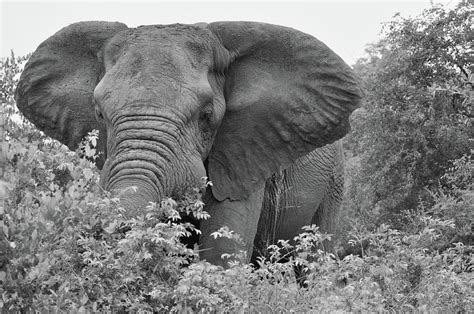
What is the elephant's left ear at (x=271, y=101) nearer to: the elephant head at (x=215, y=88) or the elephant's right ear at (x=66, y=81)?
the elephant head at (x=215, y=88)

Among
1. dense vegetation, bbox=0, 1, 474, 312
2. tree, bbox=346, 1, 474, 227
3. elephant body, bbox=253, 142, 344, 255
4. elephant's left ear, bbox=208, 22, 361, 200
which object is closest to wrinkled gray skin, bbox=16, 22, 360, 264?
elephant's left ear, bbox=208, 22, 361, 200

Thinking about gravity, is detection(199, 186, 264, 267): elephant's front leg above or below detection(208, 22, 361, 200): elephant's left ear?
below

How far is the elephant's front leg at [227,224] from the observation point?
23.6ft

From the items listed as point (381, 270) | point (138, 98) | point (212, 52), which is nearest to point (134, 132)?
point (138, 98)

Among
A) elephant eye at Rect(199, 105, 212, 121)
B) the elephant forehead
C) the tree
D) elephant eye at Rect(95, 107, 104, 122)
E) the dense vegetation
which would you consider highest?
the tree

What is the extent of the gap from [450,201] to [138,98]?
11.7 meters

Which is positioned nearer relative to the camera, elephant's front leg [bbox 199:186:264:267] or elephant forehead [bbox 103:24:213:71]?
elephant forehead [bbox 103:24:213:71]

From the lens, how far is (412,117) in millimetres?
22656

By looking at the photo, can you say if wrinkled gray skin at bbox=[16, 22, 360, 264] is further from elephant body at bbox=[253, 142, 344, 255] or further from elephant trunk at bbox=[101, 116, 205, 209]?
elephant body at bbox=[253, 142, 344, 255]

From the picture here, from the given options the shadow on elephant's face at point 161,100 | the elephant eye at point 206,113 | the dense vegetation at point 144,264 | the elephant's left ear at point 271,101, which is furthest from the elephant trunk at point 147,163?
the elephant's left ear at point 271,101

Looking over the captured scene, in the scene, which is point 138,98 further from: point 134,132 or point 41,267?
point 41,267

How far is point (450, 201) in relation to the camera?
56.7 feet

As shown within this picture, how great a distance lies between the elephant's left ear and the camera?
747 centimetres

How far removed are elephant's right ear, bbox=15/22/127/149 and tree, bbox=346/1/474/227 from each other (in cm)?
1430
